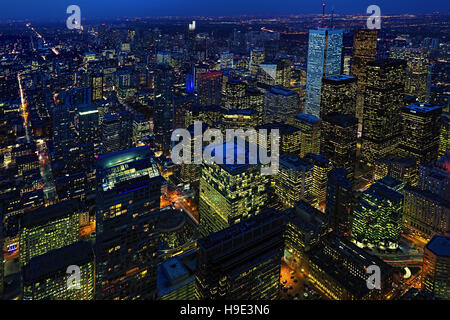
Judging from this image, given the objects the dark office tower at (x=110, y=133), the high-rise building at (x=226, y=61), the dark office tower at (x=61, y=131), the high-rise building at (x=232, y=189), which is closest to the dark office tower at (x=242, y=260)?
the high-rise building at (x=232, y=189)

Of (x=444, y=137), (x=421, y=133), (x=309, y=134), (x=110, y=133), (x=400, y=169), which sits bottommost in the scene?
(x=400, y=169)

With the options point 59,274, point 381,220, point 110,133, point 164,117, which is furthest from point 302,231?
point 110,133

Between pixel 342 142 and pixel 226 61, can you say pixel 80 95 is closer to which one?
pixel 226 61

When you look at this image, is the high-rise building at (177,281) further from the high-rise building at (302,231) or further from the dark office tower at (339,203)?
the dark office tower at (339,203)

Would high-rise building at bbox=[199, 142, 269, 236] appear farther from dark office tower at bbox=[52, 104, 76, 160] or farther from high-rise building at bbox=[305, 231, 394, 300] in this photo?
dark office tower at bbox=[52, 104, 76, 160]

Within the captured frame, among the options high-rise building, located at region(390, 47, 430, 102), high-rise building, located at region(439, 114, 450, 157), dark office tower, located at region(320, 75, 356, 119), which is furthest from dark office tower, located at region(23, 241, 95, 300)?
high-rise building, located at region(390, 47, 430, 102)

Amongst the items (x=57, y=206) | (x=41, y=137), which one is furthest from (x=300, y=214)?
(x=41, y=137)
